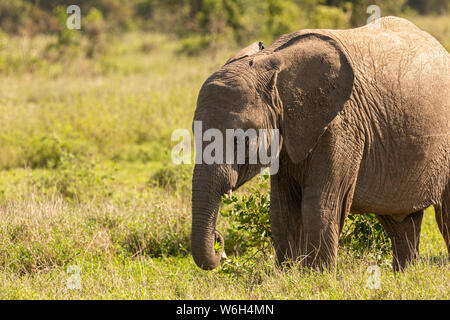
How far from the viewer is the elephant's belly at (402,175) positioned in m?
4.73

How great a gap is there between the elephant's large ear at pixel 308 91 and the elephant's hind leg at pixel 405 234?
144 cm

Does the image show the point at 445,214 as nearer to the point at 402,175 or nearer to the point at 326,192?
the point at 402,175

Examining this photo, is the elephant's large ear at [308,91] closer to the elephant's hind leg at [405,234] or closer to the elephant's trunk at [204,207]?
the elephant's trunk at [204,207]

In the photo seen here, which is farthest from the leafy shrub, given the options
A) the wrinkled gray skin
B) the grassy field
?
the wrinkled gray skin

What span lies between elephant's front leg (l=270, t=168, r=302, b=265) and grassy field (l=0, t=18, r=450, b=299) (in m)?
0.19

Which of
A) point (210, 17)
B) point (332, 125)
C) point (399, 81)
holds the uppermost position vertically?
point (210, 17)

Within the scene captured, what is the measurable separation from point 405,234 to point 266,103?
Result: 1.93m

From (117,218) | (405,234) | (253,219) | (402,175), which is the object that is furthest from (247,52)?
(117,218)

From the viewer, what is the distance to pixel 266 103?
429 cm

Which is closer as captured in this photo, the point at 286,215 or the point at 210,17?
the point at 286,215

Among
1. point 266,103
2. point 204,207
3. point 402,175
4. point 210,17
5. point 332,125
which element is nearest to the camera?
point 204,207

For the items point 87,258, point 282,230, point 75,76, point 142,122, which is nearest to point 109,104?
point 142,122

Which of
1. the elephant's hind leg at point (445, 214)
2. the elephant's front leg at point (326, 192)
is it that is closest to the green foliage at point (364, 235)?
the elephant's hind leg at point (445, 214)
